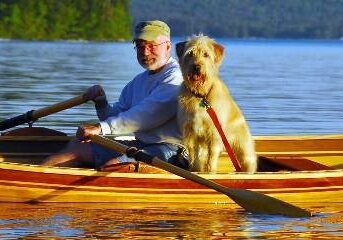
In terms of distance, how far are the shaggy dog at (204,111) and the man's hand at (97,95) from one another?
1.12 m

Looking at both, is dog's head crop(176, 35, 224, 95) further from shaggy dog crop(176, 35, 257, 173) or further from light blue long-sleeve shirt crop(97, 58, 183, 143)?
light blue long-sleeve shirt crop(97, 58, 183, 143)

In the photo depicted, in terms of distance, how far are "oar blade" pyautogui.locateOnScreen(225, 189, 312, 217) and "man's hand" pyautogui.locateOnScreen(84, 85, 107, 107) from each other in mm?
1809

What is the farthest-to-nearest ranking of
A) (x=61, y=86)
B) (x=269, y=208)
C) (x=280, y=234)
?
(x=61, y=86) < (x=269, y=208) < (x=280, y=234)

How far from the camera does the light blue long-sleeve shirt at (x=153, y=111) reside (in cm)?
1216

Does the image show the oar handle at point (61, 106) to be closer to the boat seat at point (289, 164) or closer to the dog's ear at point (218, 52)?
the dog's ear at point (218, 52)

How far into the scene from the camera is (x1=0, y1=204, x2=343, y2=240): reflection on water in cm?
1148

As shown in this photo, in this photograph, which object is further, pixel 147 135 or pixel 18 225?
pixel 147 135

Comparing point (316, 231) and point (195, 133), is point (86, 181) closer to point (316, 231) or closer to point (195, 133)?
point (195, 133)

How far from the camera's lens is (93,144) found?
1262cm

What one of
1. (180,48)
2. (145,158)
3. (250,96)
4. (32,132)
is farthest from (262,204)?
(250,96)

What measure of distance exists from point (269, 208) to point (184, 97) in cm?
154

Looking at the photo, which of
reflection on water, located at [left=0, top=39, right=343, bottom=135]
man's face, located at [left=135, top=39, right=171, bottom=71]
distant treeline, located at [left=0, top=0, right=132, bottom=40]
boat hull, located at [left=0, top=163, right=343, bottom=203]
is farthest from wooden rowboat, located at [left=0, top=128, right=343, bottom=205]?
distant treeline, located at [left=0, top=0, right=132, bottom=40]

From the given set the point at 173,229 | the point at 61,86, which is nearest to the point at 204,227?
the point at 173,229

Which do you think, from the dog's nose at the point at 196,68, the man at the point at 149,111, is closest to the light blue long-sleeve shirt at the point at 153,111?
the man at the point at 149,111
